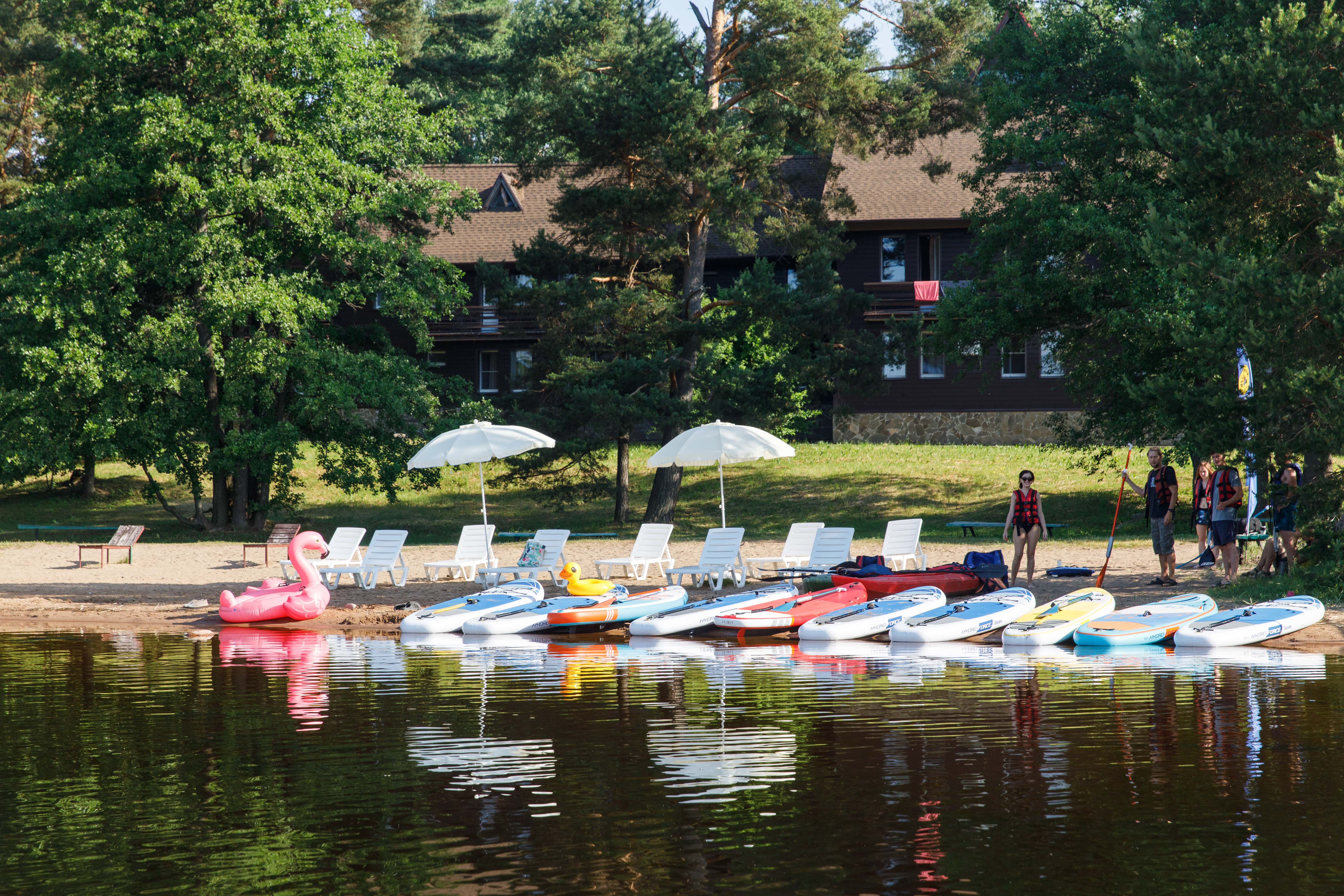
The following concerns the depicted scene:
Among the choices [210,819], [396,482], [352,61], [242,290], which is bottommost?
[210,819]

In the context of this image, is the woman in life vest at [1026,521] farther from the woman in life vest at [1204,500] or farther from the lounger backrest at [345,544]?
the lounger backrest at [345,544]

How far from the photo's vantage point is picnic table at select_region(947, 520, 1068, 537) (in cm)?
2475

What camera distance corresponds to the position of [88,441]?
88.5 ft

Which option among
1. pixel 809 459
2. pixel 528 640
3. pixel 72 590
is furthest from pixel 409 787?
pixel 809 459

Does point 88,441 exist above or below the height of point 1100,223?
below

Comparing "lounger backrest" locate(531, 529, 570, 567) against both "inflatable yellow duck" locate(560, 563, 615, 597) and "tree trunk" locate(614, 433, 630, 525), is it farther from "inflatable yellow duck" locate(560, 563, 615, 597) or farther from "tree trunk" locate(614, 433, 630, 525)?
"tree trunk" locate(614, 433, 630, 525)

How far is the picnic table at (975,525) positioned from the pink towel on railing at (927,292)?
9688mm

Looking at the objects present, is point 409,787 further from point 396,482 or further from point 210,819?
point 396,482

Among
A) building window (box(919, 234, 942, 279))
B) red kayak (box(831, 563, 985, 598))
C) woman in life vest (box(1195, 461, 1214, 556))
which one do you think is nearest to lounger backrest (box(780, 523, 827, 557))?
red kayak (box(831, 563, 985, 598))

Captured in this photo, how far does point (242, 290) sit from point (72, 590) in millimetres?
8654

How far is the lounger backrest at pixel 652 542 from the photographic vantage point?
783 inches

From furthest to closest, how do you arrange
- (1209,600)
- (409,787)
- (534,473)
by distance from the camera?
(534,473)
(1209,600)
(409,787)

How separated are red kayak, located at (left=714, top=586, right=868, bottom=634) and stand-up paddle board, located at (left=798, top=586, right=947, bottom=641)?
18cm

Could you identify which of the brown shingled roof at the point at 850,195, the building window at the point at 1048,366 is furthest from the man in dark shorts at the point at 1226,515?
the brown shingled roof at the point at 850,195
